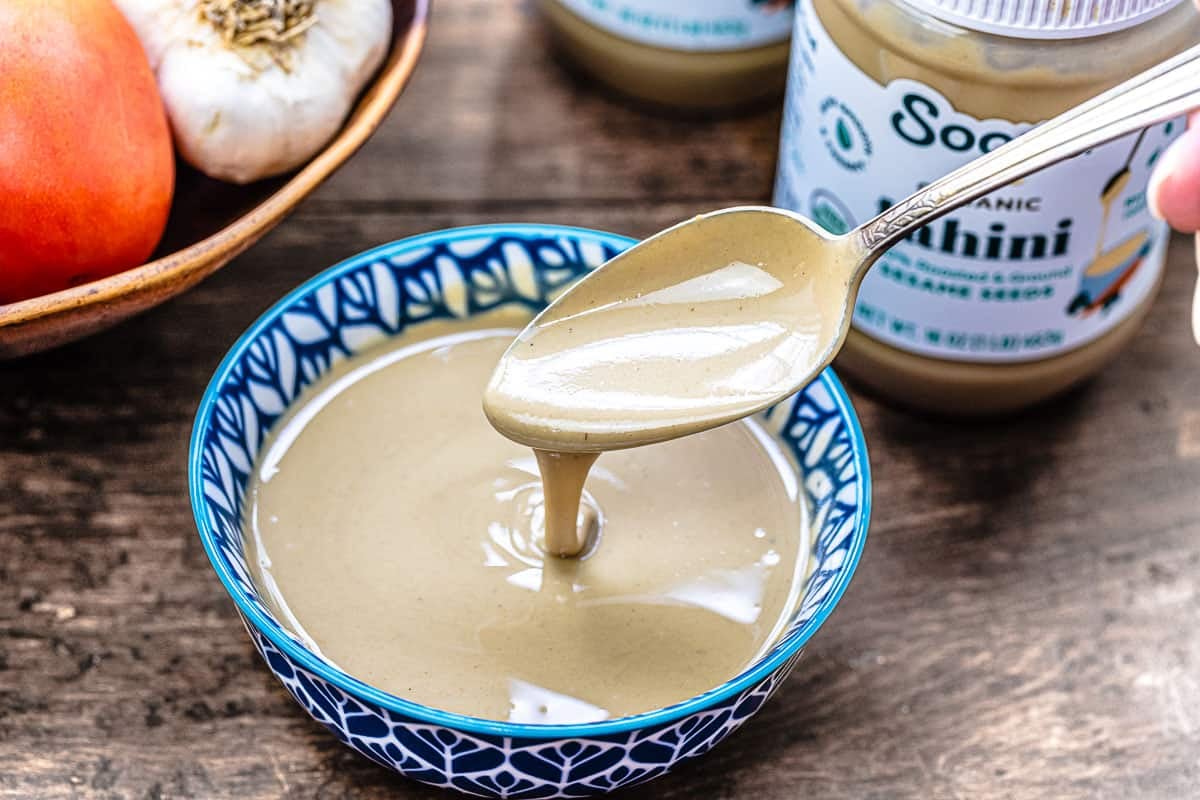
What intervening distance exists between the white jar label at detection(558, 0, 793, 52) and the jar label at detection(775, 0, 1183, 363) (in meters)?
0.17

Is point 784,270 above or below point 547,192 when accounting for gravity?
above

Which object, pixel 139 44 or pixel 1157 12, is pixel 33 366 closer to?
pixel 139 44

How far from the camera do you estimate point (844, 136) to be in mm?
875

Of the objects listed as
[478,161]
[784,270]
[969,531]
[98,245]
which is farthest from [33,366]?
[969,531]

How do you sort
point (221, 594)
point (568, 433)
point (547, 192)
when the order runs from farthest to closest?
1. point (547, 192)
2. point (221, 594)
3. point (568, 433)

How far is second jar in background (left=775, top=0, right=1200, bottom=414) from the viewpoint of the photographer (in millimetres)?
788

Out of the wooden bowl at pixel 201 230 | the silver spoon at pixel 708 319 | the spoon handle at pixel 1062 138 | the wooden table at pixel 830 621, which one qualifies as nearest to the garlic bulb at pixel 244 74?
the wooden bowl at pixel 201 230

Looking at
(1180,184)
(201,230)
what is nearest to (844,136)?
(1180,184)

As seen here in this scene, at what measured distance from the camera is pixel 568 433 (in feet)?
2.48

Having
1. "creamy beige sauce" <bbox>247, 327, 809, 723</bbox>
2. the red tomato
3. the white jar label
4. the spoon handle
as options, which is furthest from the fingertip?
the red tomato

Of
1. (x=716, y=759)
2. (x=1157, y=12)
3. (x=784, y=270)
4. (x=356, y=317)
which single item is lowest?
(x=716, y=759)

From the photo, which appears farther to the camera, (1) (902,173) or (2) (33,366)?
(2) (33,366)

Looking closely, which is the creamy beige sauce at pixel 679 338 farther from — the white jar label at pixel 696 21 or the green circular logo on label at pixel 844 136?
the white jar label at pixel 696 21

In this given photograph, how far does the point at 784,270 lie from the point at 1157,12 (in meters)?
0.25
